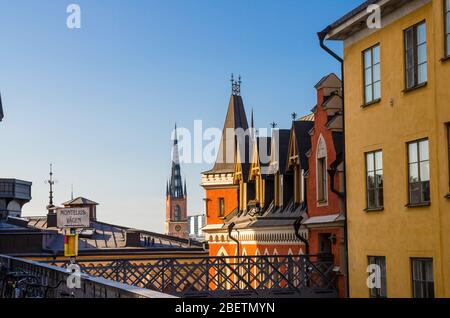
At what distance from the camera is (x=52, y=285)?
15656mm

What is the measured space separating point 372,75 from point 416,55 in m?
2.46

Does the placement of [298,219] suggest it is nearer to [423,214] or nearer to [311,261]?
[311,261]

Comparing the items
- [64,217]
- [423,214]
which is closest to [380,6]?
[423,214]

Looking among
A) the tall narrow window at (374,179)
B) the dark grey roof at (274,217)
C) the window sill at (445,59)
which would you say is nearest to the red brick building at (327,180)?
the dark grey roof at (274,217)

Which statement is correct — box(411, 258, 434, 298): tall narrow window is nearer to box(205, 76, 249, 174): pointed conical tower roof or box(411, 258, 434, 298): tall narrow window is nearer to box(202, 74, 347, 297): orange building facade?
box(202, 74, 347, 297): orange building facade

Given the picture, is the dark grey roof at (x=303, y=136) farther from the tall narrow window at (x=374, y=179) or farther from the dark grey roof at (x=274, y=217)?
the tall narrow window at (x=374, y=179)

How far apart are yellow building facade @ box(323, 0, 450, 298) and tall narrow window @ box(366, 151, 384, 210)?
0.08 ft

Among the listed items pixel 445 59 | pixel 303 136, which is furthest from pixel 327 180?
pixel 445 59

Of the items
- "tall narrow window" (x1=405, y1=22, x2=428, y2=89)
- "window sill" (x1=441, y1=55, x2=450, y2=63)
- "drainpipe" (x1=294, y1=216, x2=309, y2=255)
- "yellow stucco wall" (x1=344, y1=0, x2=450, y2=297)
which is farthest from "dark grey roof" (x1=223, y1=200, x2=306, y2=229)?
"window sill" (x1=441, y1=55, x2=450, y2=63)

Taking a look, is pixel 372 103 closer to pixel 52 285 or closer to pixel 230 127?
pixel 52 285

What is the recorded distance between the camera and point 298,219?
27453mm

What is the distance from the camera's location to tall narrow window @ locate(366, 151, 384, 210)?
20.4 meters
